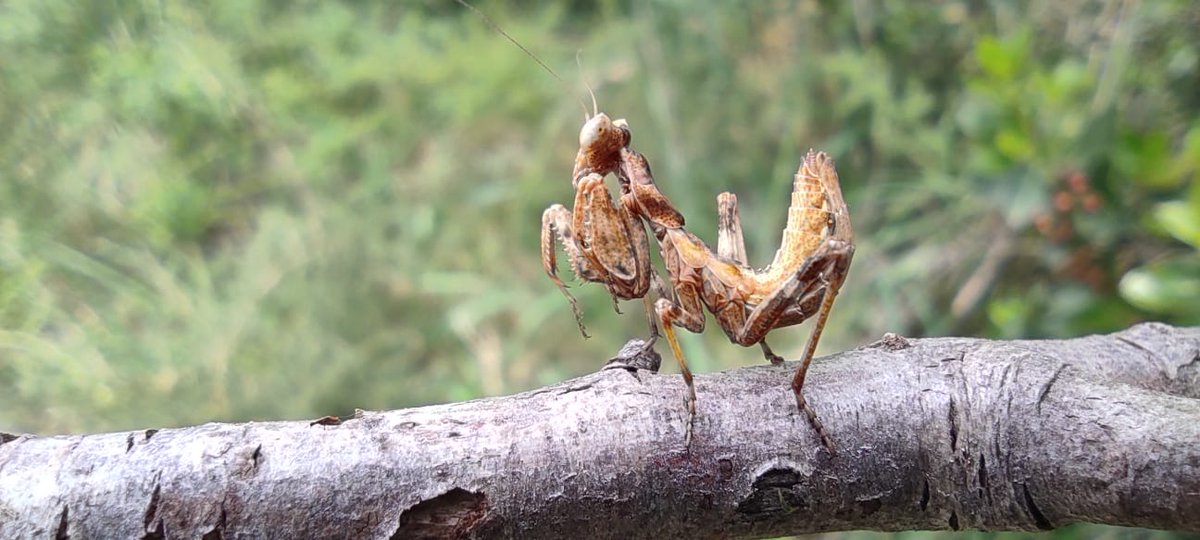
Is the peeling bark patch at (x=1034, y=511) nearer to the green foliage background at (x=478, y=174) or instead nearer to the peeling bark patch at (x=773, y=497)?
the peeling bark patch at (x=773, y=497)

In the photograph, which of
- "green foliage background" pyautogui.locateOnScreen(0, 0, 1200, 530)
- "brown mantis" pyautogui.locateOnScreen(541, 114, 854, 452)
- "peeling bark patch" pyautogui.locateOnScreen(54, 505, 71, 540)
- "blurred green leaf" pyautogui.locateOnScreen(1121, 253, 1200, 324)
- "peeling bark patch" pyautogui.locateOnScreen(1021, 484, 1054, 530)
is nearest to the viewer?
"peeling bark patch" pyautogui.locateOnScreen(54, 505, 71, 540)

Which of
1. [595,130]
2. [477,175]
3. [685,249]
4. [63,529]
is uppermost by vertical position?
[477,175]

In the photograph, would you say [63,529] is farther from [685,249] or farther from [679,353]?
[685,249]

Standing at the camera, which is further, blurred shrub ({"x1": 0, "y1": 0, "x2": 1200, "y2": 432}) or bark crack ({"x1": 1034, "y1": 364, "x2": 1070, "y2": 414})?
blurred shrub ({"x1": 0, "y1": 0, "x2": 1200, "y2": 432})

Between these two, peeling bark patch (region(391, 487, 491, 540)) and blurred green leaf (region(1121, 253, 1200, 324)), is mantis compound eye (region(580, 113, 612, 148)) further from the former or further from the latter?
blurred green leaf (region(1121, 253, 1200, 324))

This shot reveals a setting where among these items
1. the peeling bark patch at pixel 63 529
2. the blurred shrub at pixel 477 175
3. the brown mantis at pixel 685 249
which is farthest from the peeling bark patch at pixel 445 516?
the blurred shrub at pixel 477 175

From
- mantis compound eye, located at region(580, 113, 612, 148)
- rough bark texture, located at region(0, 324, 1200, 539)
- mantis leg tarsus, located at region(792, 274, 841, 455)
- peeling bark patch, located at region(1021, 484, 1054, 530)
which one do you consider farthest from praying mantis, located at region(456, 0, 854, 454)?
peeling bark patch, located at region(1021, 484, 1054, 530)

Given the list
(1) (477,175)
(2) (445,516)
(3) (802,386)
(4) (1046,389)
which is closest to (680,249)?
(3) (802,386)
